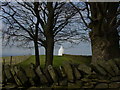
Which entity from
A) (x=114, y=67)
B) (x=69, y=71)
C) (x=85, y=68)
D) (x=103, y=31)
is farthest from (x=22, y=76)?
(x=103, y=31)

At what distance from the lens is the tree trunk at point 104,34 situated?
17.0 ft

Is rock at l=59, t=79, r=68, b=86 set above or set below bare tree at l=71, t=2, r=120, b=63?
below

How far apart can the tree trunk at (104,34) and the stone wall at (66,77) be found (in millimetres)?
2092

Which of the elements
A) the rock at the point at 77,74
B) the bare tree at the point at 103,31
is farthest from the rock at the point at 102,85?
the bare tree at the point at 103,31

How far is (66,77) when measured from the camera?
11.0 ft

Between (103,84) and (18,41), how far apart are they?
8.43 meters

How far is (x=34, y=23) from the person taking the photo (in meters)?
10.3

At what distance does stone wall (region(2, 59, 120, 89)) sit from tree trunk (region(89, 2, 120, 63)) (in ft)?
6.86

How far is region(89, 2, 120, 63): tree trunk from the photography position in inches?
203

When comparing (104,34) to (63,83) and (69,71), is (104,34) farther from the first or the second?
(63,83)

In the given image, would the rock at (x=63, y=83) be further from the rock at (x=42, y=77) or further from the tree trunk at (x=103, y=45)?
the tree trunk at (x=103, y=45)

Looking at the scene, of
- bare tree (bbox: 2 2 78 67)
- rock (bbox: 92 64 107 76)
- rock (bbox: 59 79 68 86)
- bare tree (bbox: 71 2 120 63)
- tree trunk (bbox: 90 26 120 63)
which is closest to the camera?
rock (bbox: 59 79 68 86)

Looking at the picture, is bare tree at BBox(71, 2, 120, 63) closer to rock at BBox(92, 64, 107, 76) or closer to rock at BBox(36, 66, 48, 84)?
rock at BBox(92, 64, 107, 76)

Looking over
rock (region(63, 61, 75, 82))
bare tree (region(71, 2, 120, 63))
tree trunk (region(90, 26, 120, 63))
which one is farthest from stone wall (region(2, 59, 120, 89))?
tree trunk (region(90, 26, 120, 63))
